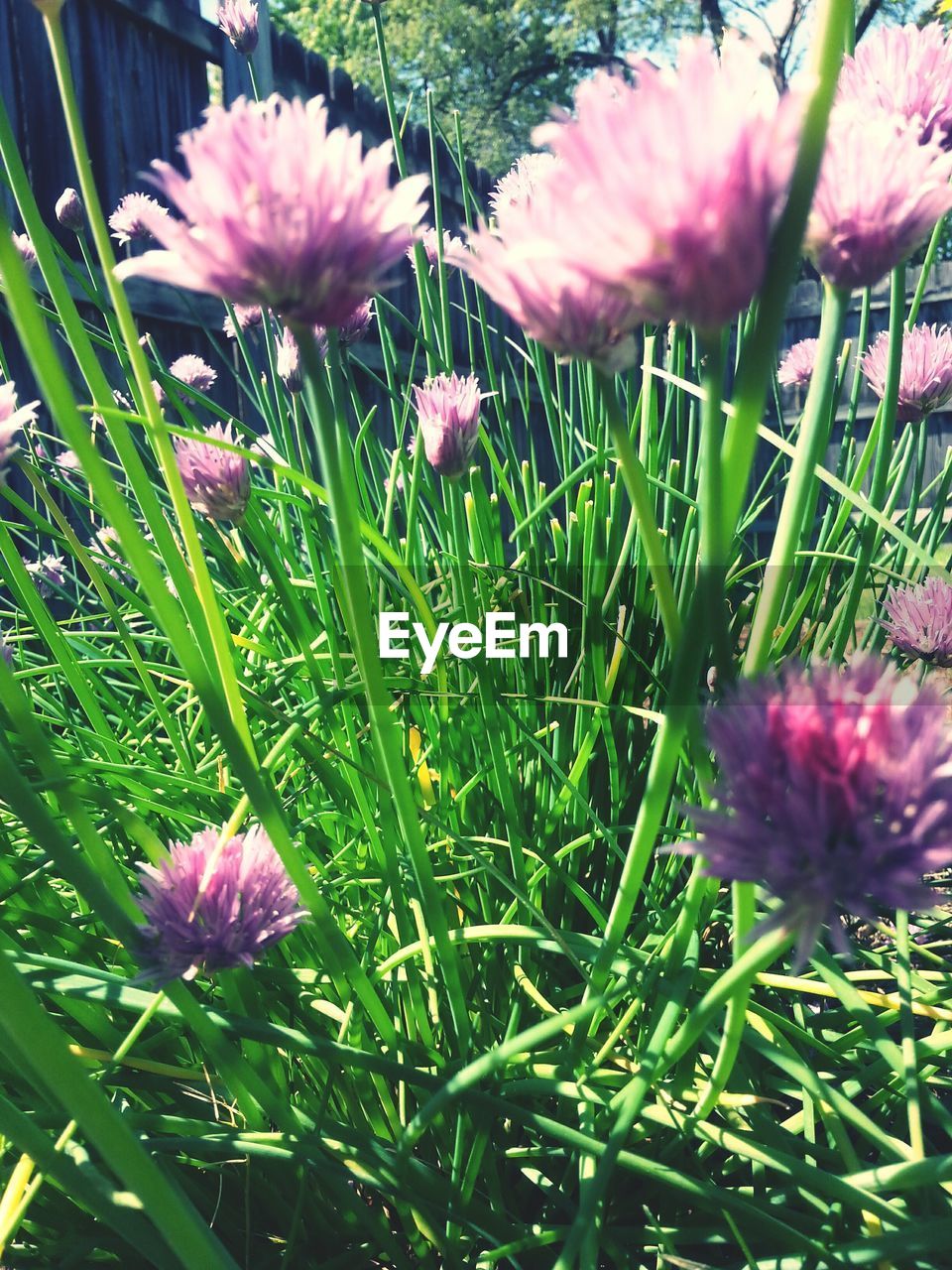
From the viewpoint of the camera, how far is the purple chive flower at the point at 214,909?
1.55ft

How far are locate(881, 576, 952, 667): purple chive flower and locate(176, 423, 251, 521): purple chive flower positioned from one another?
55cm

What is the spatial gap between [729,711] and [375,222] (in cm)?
22

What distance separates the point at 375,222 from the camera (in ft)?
1.10

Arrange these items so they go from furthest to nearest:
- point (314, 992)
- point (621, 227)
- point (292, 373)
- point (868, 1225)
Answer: point (292, 373) < point (314, 992) < point (868, 1225) < point (621, 227)

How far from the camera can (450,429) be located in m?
0.78

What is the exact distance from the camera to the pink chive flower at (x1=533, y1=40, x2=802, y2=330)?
10.3 inches

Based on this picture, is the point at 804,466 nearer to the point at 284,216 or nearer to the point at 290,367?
the point at 284,216

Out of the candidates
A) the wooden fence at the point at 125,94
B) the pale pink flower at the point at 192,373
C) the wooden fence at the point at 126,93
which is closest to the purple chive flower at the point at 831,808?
the pale pink flower at the point at 192,373

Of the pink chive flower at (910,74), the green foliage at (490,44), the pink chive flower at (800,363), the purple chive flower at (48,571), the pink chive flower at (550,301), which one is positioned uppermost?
the green foliage at (490,44)

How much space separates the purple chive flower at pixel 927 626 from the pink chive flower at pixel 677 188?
0.58 m

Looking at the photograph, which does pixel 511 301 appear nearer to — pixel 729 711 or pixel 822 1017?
pixel 729 711

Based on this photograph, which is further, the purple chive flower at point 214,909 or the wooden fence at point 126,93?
the wooden fence at point 126,93

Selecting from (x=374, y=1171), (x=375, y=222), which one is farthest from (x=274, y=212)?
(x=374, y=1171)

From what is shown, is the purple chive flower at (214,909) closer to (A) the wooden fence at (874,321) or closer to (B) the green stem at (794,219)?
(B) the green stem at (794,219)
